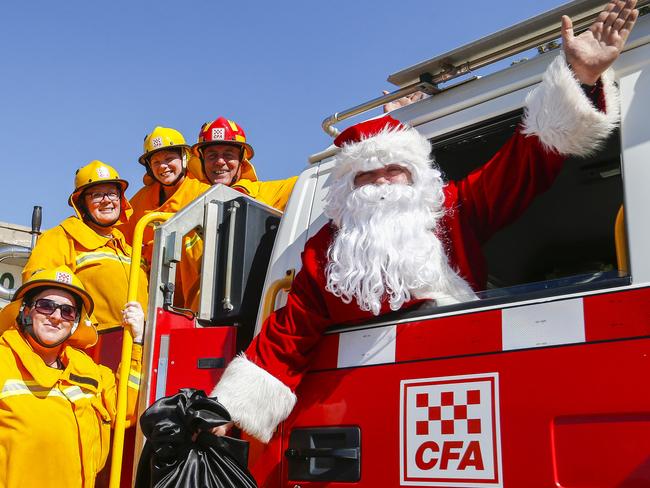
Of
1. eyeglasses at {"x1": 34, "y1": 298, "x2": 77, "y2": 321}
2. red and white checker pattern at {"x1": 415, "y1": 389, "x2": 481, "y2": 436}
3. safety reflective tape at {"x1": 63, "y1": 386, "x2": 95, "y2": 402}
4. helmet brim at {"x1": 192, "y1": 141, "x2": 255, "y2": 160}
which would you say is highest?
helmet brim at {"x1": 192, "y1": 141, "x2": 255, "y2": 160}

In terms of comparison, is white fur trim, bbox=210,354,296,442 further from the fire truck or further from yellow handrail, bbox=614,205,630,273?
yellow handrail, bbox=614,205,630,273

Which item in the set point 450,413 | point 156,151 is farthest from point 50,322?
point 450,413

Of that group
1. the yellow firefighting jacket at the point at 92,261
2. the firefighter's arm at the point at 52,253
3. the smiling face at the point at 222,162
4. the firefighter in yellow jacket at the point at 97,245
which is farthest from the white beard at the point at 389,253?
the firefighter's arm at the point at 52,253

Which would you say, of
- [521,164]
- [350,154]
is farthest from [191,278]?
[521,164]

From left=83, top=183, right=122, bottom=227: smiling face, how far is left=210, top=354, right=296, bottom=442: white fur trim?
9.02 ft

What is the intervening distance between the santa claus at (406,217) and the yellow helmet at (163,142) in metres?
2.82

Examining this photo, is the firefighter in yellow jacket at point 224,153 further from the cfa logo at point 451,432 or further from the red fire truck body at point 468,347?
the cfa logo at point 451,432

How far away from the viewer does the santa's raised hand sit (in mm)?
1976

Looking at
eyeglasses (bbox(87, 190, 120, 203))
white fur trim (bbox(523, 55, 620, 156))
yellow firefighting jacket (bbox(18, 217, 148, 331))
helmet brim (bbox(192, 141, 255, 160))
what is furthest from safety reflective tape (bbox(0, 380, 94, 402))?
white fur trim (bbox(523, 55, 620, 156))

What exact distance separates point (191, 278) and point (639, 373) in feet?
7.93

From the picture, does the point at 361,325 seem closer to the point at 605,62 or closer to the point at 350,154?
the point at 350,154

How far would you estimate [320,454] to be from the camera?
2.15 m

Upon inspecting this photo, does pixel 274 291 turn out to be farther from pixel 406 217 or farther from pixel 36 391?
pixel 36 391

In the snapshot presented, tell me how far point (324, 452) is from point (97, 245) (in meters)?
2.83
